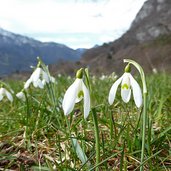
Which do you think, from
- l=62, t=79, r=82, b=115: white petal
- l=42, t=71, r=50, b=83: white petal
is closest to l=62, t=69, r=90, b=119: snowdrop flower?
l=62, t=79, r=82, b=115: white petal

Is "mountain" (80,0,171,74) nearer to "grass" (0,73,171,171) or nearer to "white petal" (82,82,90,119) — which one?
"grass" (0,73,171,171)

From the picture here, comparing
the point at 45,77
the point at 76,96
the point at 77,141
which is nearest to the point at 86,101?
the point at 76,96

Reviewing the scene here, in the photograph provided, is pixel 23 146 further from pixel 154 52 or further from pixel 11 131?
pixel 154 52

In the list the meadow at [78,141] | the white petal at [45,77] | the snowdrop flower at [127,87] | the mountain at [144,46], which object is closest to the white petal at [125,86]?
the snowdrop flower at [127,87]

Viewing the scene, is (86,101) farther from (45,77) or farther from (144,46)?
(144,46)

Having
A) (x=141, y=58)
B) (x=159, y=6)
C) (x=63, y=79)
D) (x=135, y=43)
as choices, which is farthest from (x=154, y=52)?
(x=63, y=79)

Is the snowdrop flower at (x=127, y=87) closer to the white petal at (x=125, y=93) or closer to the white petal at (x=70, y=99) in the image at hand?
the white petal at (x=125, y=93)

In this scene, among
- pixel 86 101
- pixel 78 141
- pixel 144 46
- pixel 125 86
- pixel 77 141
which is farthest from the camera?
pixel 144 46
